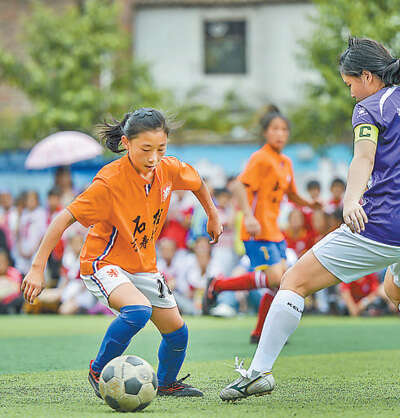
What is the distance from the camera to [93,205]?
4.91m

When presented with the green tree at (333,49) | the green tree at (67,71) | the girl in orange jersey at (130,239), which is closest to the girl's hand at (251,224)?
the girl in orange jersey at (130,239)

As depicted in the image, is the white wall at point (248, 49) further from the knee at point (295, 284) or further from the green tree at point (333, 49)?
the knee at point (295, 284)

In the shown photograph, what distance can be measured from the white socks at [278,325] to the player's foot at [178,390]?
0.57 m

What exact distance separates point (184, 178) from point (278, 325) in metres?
1.23

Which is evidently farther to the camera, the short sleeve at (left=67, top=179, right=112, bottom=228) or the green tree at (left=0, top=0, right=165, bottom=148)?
the green tree at (left=0, top=0, right=165, bottom=148)

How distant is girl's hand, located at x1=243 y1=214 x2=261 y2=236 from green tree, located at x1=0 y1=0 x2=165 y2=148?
1217cm

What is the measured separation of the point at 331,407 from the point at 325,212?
8.34 metres

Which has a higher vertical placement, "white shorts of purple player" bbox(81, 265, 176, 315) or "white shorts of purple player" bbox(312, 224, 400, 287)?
"white shorts of purple player" bbox(312, 224, 400, 287)

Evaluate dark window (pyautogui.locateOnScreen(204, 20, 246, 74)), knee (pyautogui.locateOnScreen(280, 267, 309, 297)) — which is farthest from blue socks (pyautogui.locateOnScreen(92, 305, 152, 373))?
dark window (pyautogui.locateOnScreen(204, 20, 246, 74))

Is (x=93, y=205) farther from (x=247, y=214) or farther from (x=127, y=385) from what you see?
(x=247, y=214)

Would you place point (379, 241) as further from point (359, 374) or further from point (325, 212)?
point (325, 212)

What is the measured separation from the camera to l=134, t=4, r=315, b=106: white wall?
2481 centimetres

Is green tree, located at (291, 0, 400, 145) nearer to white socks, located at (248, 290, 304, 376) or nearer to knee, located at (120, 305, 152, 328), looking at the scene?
white socks, located at (248, 290, 304, 376)

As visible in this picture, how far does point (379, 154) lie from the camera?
15.1 ft
